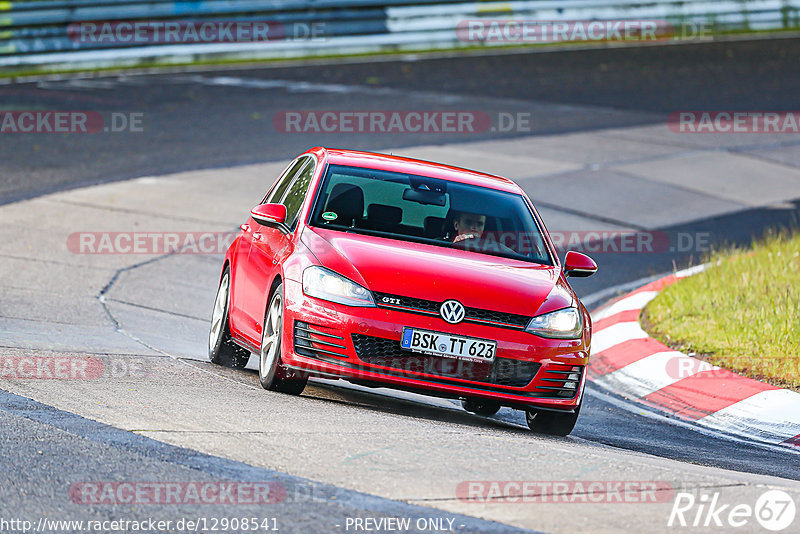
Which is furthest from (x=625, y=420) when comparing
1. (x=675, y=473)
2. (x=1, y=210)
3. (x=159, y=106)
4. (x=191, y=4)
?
(x=191, y=4)

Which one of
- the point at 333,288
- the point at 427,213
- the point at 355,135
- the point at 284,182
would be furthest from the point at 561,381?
the point at 355,135

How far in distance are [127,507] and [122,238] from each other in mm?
8074

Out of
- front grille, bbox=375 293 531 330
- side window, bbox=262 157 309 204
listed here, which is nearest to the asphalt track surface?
front grille, bbox=375 293 531 330

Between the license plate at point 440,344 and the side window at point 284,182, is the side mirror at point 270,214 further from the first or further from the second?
the license plate at point 440,344

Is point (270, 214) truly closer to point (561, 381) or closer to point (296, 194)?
point (296, 194)

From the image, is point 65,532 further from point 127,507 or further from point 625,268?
point 625,268

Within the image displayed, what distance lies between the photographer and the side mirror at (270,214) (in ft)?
25.8

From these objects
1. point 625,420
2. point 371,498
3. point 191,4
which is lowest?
point 625,420

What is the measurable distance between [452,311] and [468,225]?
4.19 feet

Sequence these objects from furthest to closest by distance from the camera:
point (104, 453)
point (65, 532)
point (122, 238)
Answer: point (122, 238), point (104, 453), point (65, 532)

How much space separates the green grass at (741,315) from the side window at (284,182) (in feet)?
10.6

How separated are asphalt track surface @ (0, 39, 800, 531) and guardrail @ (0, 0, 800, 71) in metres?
1.12

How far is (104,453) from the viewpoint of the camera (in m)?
5.59

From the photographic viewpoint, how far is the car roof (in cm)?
841
